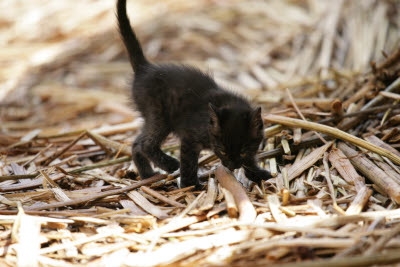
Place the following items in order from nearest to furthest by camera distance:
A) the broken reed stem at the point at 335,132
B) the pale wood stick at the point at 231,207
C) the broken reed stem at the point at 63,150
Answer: the pale wood stick at the point at 231,207, the broken reed stem at the point at 335,132, the broken reed stem at the point at 63,150

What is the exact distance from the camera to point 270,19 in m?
6.95

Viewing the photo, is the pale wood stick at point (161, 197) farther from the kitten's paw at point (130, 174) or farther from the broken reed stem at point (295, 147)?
the broken reed stem at point (295, 147)

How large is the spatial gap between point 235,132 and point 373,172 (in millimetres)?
959

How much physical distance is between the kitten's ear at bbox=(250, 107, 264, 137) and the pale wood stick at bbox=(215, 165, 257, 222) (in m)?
0.37

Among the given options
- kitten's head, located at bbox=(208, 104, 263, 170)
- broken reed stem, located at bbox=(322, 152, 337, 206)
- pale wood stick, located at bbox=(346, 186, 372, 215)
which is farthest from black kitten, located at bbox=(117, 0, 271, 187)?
pale wood stick, located at bbox=(346, 186, 372, 215)

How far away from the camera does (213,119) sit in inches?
118

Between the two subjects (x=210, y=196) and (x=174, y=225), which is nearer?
(x=174, y=225)

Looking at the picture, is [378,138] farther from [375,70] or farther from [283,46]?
[283,46]

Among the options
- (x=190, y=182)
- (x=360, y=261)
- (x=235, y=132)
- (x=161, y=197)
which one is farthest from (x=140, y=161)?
(x=360, y=261)

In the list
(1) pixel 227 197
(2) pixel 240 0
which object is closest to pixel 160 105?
(1) pixel 227 197

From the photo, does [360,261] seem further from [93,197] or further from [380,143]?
[93,197]

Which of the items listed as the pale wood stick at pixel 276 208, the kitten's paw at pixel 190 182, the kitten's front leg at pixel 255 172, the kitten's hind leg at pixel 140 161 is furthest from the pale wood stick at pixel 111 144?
the pale wood stick at pixel 276 208

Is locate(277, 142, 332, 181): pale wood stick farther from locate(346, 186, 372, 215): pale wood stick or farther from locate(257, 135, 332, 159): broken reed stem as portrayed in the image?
locate(346, 186, 372, 215): pale wood stick

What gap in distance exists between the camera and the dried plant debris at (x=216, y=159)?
2094 millimetres
